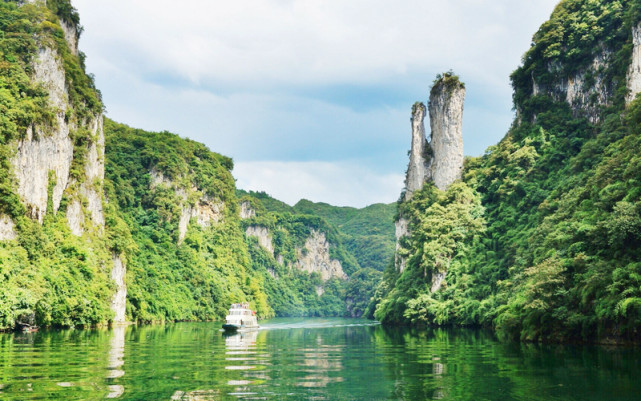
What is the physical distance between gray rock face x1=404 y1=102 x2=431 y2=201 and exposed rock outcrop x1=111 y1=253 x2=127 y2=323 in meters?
47.8

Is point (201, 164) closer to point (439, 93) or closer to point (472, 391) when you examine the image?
point (439, 93)

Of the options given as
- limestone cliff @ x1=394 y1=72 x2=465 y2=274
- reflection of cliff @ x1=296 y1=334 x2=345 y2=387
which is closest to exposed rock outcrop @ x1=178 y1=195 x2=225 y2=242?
limestone cliff @ x1=394 y1=72 x2=465 y2=274

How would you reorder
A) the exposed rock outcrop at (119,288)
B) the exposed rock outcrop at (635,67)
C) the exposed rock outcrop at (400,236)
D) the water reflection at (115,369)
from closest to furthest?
1. the water reflection at (115,369)
2. the exposed rock outcrop at (635,67)
3. the exposed rock outcrop at (119,288)
4. the exposed rock outcrop at (400,236)

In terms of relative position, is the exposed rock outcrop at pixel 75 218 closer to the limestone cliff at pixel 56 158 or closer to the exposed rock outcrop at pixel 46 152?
the limestone cliff at pixel 56 158

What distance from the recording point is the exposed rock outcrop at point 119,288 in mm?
70812

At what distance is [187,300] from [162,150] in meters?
39.9

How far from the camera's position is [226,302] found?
375 feet

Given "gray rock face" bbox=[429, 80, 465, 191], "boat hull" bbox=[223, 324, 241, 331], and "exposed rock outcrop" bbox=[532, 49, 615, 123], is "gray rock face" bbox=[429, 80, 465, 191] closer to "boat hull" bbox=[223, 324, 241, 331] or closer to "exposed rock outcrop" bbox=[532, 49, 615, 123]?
"exposed rock outcrop" bbox=[532, 49, 615, 123]

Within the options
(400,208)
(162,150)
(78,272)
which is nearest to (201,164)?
(162,150)

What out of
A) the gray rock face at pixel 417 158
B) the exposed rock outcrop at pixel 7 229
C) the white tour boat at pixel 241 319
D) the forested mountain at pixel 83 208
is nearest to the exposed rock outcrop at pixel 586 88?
the gray rock face at pixel 417 158

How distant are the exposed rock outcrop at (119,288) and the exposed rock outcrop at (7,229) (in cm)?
1700

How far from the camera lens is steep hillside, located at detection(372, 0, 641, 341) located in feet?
104

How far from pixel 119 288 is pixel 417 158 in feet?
174

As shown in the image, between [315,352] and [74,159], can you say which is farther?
[74,159]
